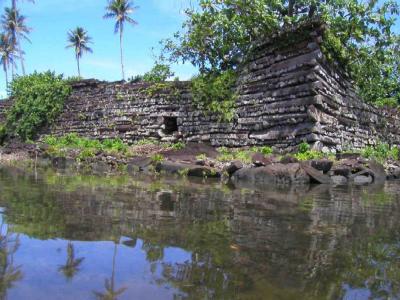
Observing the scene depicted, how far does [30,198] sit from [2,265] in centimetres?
294

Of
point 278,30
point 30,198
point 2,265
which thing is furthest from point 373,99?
point 2,265

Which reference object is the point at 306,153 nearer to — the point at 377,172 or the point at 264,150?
the point at 264,150

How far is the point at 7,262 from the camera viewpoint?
2576 mm

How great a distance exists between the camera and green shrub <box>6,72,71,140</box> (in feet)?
73.0

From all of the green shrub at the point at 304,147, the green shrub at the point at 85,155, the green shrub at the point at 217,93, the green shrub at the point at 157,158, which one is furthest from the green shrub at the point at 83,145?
the green shrub at the point at 304,147

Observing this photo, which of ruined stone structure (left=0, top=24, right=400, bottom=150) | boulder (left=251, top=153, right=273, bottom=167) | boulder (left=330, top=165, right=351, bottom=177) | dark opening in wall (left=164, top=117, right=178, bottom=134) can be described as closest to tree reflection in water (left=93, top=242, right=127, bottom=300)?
boulder (left=251, top=153, right=273, bottom=167)

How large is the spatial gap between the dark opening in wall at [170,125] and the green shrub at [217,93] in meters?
2.02

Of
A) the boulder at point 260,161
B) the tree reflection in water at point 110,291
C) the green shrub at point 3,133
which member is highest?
the green shrub at point 3,133

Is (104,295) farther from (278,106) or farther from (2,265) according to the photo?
(278,106)

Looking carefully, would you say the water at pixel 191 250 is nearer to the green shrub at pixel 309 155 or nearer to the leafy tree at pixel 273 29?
the green shrub at pixel 309 155

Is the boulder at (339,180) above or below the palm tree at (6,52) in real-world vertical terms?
below

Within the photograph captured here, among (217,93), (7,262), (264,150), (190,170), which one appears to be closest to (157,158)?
(190,170)

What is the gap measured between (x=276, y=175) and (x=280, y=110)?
4115mm

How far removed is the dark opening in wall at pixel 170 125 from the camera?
17.9 metres
